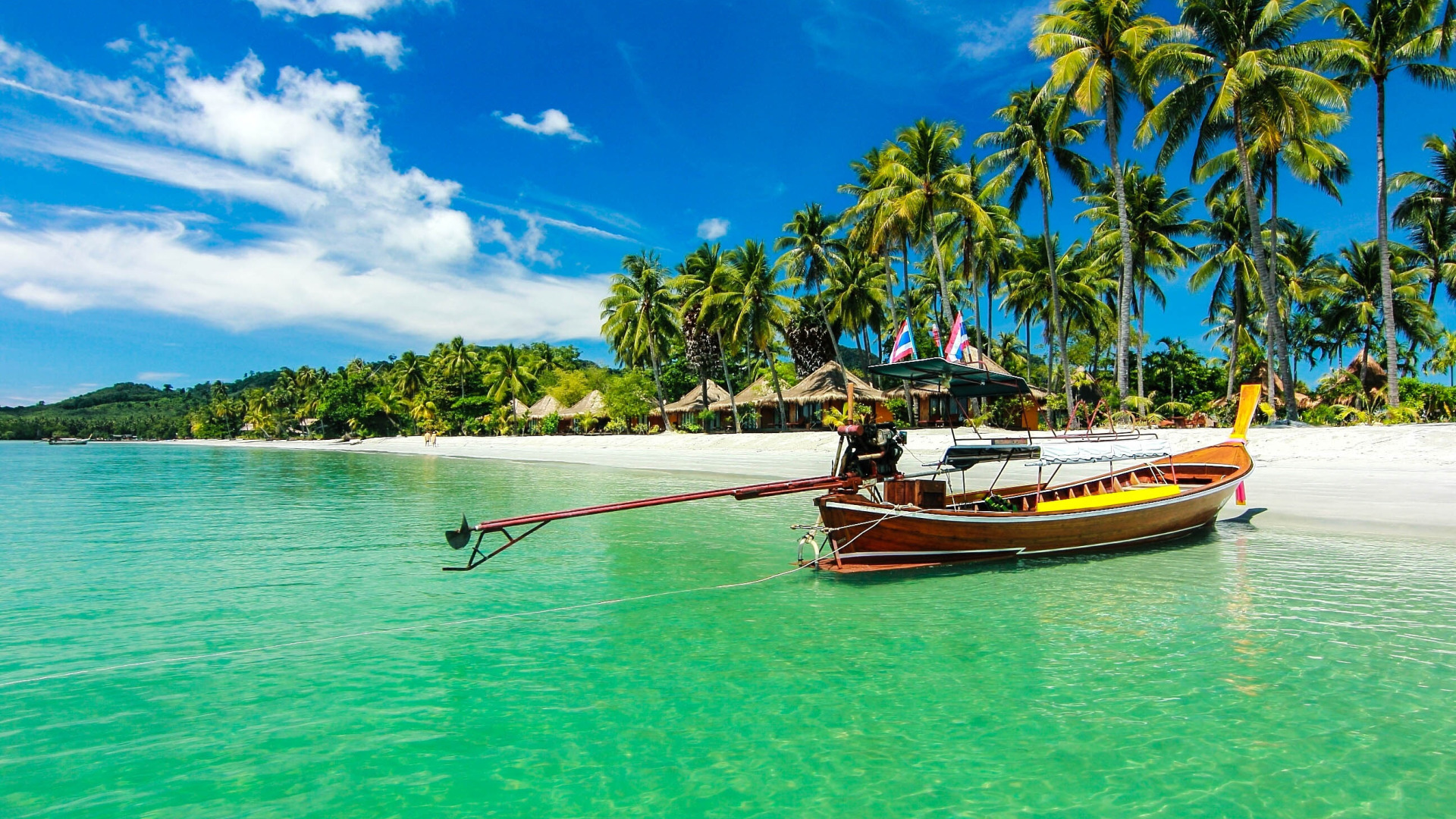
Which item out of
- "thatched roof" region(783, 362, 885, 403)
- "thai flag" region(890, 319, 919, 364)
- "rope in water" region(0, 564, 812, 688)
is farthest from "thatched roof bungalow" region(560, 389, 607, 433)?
"thai flag" region(890, 319, 919, 364)

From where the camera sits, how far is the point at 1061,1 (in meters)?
25.9

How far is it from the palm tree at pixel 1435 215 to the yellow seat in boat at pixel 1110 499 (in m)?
29.5

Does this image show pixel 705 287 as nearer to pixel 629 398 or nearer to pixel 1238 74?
pixel 629 398

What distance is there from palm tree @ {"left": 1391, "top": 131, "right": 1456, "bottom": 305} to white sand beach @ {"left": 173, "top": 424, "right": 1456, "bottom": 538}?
20.2m

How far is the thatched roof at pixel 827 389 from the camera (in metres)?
39.8

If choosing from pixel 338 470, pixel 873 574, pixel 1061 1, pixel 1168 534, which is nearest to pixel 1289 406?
pixel 1168 534

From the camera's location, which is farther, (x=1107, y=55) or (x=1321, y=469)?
(x=1107, y=55)

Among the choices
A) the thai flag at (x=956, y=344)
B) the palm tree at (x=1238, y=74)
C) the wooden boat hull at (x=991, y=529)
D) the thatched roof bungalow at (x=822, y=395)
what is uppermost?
the palm tree at (x=1238, y=74)

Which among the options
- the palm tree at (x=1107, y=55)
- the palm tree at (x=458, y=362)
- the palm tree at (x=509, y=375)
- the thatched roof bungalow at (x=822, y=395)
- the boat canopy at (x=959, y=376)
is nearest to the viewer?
the boat canopy at (x=959, y=376)

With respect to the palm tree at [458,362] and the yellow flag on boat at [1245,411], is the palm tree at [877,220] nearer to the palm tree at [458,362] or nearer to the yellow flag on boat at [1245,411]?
the yellow flag on boat at [1245,411]

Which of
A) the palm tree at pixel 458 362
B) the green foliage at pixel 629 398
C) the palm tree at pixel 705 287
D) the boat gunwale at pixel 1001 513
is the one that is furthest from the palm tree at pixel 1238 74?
the palm tree at pixel 458 362

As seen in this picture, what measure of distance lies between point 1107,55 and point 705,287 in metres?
24.8

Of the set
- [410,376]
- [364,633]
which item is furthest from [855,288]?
[410,376]

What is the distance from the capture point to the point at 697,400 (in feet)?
162
